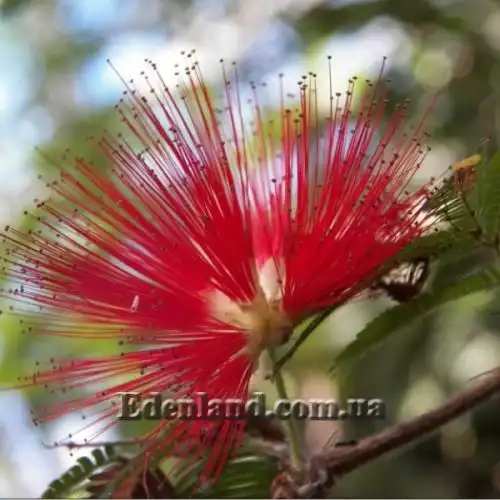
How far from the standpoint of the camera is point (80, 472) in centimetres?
97

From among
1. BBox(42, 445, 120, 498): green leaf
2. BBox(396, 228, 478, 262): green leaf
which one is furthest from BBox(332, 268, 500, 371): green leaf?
BBox(42, 445, 120, 498): green leaf

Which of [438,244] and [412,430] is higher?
[438,244]

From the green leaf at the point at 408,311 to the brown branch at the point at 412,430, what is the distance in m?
0.09

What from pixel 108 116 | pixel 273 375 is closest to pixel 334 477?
pixel 273 375

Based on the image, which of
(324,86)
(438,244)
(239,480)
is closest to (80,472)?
(239,480)

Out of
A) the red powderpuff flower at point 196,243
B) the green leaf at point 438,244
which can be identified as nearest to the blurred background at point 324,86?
the red powderpuff flower at point 196,243

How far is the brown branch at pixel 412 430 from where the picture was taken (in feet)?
2.79

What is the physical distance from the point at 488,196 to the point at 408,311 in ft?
0.57

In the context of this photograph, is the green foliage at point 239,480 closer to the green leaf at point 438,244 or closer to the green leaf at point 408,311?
the green leaf at point 408,311

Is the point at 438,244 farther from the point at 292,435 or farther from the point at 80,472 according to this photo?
the point at 80,472

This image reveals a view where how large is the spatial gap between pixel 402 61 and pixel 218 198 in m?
1.07

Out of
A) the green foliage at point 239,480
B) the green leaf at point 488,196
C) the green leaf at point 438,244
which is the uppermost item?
the green leaf at point 488,196

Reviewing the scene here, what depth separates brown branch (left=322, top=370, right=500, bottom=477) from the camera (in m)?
0.85

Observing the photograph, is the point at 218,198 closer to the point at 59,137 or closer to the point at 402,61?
the point at 402,61
